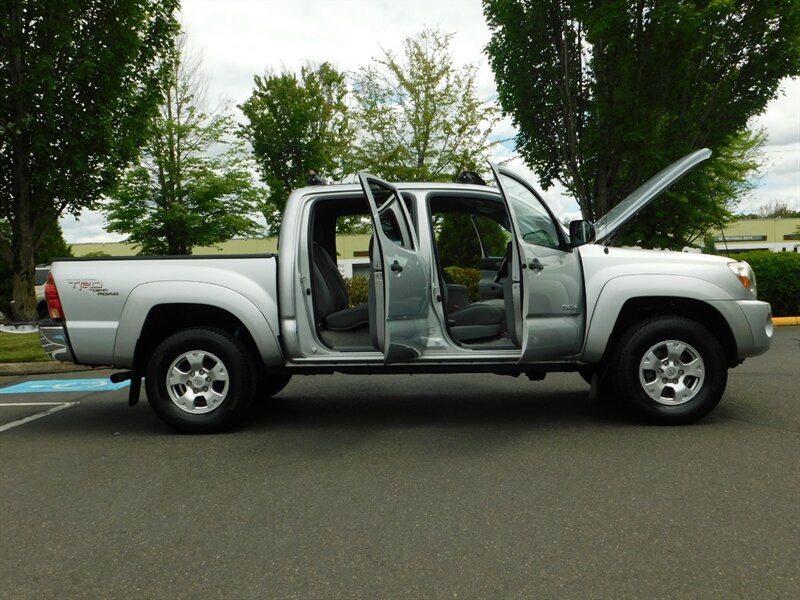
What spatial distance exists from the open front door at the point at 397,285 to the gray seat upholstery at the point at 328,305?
0.49m

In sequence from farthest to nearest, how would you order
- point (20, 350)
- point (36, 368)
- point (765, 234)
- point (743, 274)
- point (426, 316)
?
point (765, 234)
point (20, 350)
point (36, 368)
point (743, 274)
point (426, 316)

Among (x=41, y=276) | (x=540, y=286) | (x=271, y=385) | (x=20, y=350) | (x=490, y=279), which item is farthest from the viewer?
(x=41, y=276)

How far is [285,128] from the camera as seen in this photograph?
1300 inches

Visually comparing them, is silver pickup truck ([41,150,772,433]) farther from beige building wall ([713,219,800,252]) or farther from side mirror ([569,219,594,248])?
beige building wall ([713,219,800,252])

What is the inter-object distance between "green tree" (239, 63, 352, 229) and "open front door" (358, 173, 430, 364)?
27205mm

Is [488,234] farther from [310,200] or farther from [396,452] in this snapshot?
[396,452]

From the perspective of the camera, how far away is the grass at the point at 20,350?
1124cm

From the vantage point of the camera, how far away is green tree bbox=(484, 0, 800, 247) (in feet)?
49.5

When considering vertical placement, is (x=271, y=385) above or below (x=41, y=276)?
below

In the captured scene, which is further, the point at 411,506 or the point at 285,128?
the point at 285,128

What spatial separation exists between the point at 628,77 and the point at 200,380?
13389 mm

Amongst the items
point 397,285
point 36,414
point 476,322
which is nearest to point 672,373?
point 476,322

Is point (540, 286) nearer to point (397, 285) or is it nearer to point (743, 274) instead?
point (397, 285)

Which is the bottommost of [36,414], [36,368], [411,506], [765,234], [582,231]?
[36,368]
